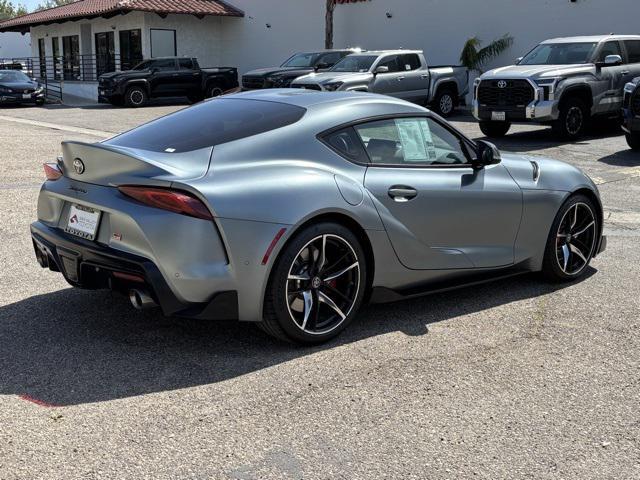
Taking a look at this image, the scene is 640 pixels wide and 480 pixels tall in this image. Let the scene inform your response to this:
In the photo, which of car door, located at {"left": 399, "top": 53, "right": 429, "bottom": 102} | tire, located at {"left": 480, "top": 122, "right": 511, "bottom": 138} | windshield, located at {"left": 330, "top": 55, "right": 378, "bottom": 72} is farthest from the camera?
car door, located at {"left": 399, "top": 53, "right": 429, "bottom": 102}

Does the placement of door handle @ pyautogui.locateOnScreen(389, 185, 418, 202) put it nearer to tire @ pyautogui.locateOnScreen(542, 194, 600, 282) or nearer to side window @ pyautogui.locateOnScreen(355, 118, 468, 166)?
side window @ pyautogui.locateOnScreen(355, 118, 468, 166)

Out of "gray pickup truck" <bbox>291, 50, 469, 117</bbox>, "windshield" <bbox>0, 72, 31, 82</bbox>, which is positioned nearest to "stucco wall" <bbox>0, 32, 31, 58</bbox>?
"windshield" <bbox>0, 72, 31, 82</bbox>

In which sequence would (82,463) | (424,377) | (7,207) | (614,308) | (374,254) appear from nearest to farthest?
(82,463), (424,377), (374,254), (614,308), (7,207)

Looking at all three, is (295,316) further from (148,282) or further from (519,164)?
(519,164)

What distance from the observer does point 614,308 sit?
5375mm

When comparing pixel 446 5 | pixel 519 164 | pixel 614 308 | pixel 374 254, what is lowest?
pixel 614 308

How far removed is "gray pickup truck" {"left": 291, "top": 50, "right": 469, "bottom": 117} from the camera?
18672 millimetres

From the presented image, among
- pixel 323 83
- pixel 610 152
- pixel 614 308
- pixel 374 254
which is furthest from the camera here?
pixel 323 83

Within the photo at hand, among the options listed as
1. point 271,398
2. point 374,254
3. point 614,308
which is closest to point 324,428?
point 271,398

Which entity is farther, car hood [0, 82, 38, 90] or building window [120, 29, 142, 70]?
building window [120, 29, 142, 70]

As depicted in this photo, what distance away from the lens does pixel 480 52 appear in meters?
24.8

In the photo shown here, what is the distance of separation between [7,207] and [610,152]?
32.6ft

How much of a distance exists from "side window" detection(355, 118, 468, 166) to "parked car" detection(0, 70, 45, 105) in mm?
24739

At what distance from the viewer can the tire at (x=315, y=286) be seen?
14.0ft
